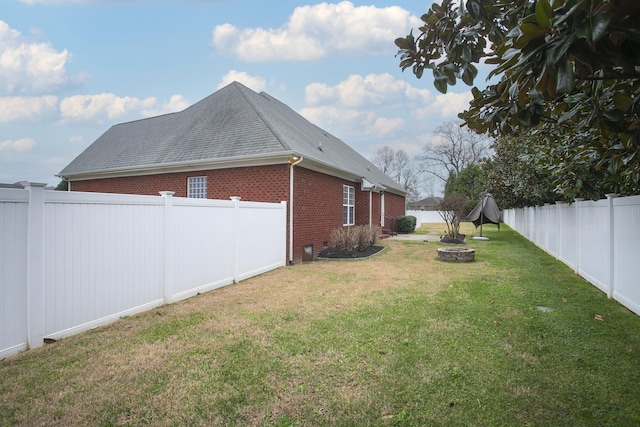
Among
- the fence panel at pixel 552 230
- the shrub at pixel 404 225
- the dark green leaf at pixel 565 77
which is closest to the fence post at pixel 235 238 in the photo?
the dark green leaf at pixel 565 77

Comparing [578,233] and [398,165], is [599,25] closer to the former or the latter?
[578,233]

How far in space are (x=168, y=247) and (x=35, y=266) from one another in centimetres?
206

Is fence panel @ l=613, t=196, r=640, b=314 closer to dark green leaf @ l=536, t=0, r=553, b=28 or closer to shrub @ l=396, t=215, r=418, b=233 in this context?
dark green leaf @ l=536, t=0, r=553, b=28

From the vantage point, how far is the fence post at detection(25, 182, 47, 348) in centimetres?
386

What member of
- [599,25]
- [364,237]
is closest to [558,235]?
[364,237]

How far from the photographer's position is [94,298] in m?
4.65

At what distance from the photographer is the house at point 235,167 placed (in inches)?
422

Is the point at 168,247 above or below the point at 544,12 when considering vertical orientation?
below

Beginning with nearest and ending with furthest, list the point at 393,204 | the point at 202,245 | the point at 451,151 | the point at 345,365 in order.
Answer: the point at 345,365, the point at 202,245, the point at 393,204, the point at 451,151

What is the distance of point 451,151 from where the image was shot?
50656 millimetres

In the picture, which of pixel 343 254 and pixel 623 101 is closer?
pixel 623 101

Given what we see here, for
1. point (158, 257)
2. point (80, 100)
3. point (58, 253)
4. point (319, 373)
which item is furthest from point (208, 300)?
point (80, 100)

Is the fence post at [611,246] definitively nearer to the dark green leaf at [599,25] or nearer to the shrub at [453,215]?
the dark green leaf at [599,25]

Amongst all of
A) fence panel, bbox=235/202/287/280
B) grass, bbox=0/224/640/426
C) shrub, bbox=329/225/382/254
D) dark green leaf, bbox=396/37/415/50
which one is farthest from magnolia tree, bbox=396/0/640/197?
shrub, bbox=329/225/382/254
